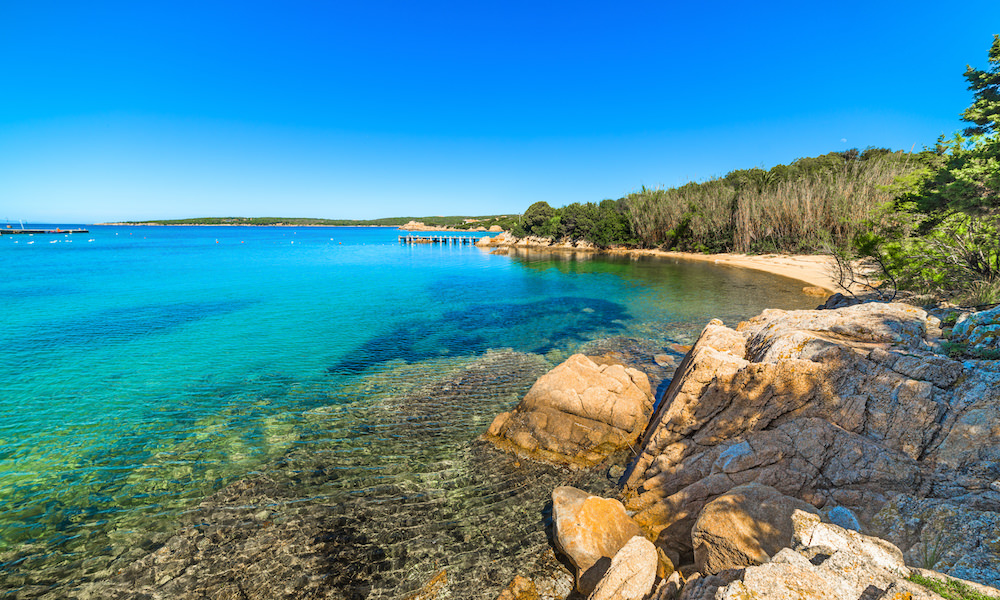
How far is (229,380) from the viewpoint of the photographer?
578 inches

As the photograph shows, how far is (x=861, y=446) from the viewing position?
19.8 feet

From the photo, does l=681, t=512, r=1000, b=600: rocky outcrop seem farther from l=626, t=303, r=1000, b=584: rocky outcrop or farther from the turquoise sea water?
the turquoise sea water

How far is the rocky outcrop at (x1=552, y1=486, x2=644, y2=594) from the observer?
19.2ft

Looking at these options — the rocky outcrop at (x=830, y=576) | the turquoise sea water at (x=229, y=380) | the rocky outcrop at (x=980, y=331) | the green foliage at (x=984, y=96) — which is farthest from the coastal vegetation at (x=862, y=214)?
the rocky outcrop at (x=830, y=576)

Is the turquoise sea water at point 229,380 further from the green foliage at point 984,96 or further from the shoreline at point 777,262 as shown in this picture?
the green foliage at point 984,96

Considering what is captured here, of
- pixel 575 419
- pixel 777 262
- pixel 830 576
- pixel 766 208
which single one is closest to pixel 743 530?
pixel 830 576

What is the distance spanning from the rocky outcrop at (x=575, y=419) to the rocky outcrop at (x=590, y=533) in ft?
9.24

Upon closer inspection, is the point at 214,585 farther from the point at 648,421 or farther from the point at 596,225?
the point at 596,225

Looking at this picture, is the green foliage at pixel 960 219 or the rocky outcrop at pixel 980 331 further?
the green foliage at pixel 960 219

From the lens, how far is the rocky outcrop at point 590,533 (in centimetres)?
585

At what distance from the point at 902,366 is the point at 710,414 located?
329 centimetres

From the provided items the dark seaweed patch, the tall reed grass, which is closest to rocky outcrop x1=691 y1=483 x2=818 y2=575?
the dark seaweed patch

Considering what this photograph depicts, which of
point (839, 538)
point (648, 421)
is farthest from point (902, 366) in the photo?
point (648, 421)

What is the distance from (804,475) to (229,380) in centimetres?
1788
